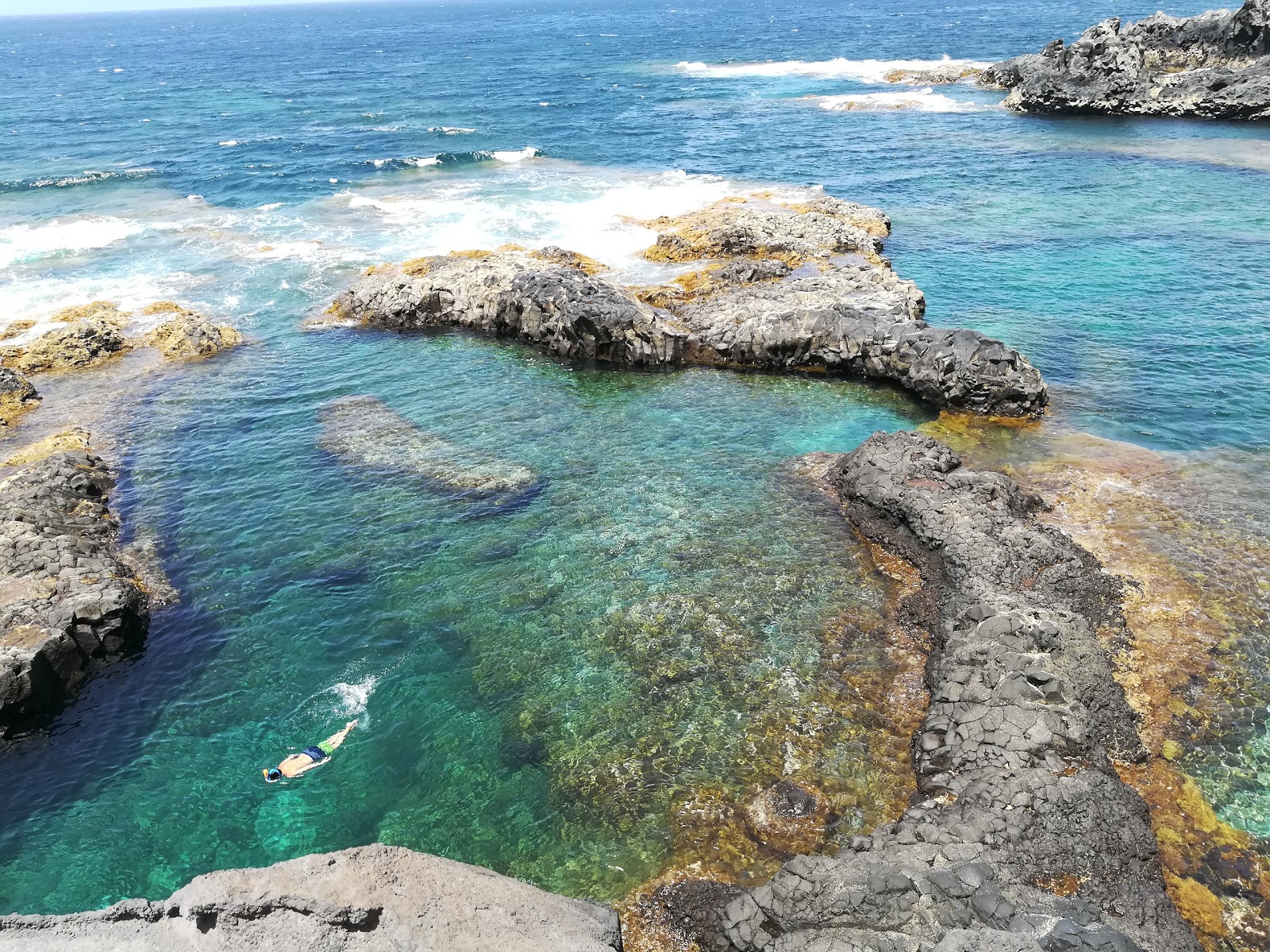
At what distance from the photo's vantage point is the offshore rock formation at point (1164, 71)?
7706 cm

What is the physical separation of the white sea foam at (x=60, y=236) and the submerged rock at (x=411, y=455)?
3368 cm

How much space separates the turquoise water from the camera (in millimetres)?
18438

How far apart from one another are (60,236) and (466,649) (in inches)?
2143

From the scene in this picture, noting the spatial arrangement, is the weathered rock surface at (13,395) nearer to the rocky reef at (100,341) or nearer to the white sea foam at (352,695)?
the rocky reef at (100,341)

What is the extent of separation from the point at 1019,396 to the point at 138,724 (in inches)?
1221

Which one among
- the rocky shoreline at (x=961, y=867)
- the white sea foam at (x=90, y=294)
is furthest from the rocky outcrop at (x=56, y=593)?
the white sea foam at (x=90, y=294)

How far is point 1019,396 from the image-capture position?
32.0m

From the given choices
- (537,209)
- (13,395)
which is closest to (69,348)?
(13,395)

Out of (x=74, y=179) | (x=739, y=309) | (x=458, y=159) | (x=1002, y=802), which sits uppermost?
(x=458, y=159)

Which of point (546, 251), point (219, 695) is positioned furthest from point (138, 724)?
point (546, 251)

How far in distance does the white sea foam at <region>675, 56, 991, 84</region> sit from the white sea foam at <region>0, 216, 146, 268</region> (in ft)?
288

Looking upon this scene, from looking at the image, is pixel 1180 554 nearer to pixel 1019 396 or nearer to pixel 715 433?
pixel 1019 396

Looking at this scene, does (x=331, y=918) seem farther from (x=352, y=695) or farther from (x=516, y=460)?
(x=516, y=460)

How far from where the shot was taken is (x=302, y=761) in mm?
19156
